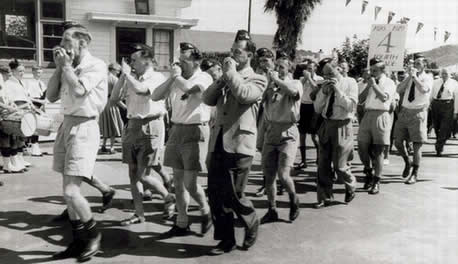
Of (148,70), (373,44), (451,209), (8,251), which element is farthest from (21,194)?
(373,44)

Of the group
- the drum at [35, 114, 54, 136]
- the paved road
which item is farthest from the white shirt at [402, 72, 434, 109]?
the drum at [35, 114, 54, 136]

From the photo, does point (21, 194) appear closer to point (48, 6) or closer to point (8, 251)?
point (8, 251)

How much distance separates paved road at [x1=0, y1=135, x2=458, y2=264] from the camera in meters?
4.69

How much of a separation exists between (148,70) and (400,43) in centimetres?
707

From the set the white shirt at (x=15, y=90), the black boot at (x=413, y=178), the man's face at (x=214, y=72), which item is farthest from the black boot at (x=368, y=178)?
the white shirt at (x=15, y=90)

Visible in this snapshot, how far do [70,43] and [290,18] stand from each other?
26338mm

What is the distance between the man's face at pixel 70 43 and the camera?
14.7ft

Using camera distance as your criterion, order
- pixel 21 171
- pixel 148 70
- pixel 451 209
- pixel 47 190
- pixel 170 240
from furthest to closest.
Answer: pixel 21 171 → pixel 47 190 → pixel 451 209 → pixel 148 70 → pixel 170 240

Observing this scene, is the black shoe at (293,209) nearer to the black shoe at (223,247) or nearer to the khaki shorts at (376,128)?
the black shoe at (223,247)

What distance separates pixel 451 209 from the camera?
673 centimetres

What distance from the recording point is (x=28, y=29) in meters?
17.0

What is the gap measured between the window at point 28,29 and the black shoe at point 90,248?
549 inches

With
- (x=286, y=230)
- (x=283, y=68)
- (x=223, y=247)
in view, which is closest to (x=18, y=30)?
(x=283, y=68)

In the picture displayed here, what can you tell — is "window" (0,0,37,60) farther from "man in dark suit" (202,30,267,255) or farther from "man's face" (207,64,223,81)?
"man in dark suit" (202,30,267,255)
